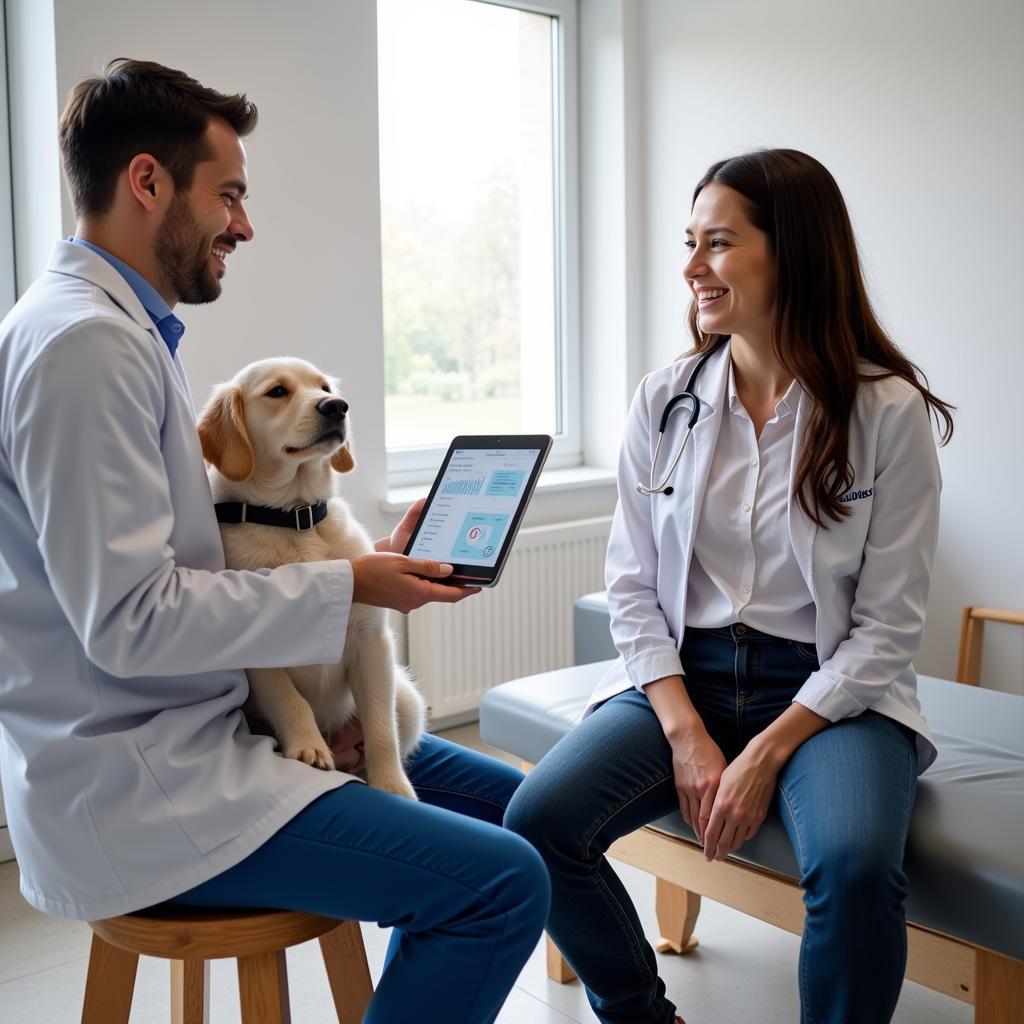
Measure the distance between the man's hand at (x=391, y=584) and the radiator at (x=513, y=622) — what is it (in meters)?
2.01

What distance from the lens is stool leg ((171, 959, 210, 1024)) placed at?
1.42 metres

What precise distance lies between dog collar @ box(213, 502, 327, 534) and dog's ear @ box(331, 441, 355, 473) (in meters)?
0.11

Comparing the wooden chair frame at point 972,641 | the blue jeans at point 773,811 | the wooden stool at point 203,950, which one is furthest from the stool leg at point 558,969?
the wooden chair frame at point 972,641

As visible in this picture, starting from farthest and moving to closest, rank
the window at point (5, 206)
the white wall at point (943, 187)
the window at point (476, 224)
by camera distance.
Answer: the window at point (476, 224), the white wall at point (943, 187), the window at point (5, 206)

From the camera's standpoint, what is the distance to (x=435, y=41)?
12.1ft

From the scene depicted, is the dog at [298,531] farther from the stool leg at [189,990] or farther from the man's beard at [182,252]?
the stool leg at [189,990]

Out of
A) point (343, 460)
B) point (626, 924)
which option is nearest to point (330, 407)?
point (343, 460)

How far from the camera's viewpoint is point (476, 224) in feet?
12.8

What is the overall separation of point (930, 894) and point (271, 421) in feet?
3.56

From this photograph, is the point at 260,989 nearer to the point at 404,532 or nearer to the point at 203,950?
the point at 203,950

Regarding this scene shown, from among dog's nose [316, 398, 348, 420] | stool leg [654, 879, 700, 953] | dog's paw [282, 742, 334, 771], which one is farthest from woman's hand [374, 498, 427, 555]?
stool leg [654, 879, 700, 953]

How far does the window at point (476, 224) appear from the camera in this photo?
12.0 feet

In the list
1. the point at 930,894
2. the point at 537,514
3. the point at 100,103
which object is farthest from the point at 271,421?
the point at 537,514

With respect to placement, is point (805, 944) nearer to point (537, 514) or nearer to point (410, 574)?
point (410, 574)
